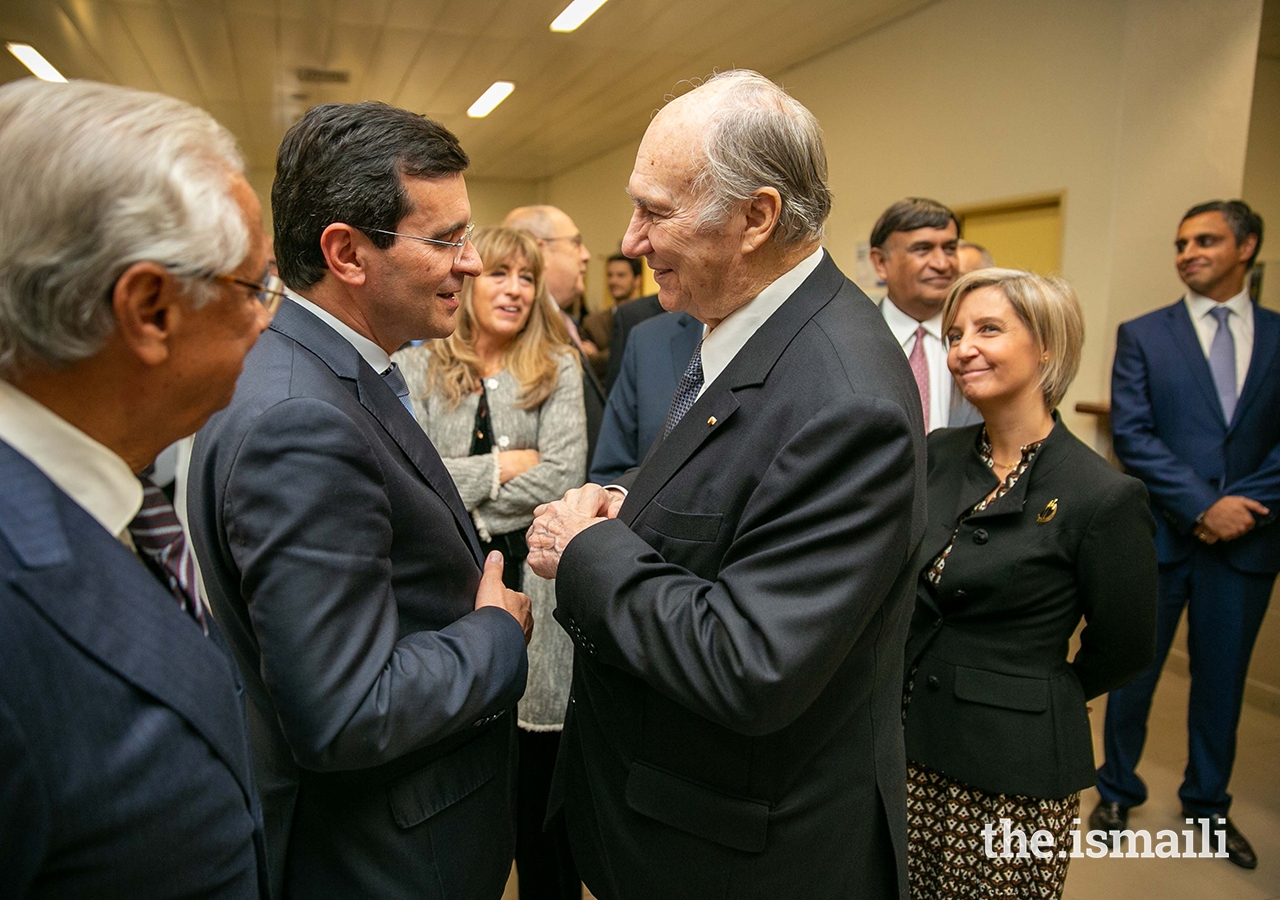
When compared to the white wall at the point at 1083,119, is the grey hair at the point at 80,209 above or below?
below

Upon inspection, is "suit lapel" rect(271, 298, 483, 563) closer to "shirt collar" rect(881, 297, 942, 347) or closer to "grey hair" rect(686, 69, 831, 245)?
"grey hair" rect(686, 69, 831, 245)

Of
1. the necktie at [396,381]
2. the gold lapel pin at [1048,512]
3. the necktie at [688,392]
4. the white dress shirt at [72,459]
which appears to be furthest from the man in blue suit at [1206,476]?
the white dress shirt at [72,459]

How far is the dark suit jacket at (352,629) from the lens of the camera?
98cm

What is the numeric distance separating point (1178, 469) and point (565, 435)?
235cm

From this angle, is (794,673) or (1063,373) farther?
(1063,373)

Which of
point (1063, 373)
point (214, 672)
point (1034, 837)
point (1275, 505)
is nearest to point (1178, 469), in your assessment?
point (1275, 505)

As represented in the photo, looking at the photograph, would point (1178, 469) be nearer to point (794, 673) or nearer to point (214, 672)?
point (794, 673)

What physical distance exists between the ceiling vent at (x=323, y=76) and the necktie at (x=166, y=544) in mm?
7443

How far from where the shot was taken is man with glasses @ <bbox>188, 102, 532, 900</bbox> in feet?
3.24

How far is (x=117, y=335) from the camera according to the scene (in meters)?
0.74

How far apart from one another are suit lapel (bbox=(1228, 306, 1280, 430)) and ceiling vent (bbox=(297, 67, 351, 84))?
702 centimetres

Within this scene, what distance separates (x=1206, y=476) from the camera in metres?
3.16

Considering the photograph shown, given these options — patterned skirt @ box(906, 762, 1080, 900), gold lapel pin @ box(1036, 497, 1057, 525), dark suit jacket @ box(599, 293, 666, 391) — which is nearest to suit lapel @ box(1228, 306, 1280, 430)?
gold lapel pin @ box(1036, 497, 1057, 525)

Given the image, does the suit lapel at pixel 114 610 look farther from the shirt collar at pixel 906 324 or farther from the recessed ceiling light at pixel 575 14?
the recessed ceiling light at pixel 575 14
